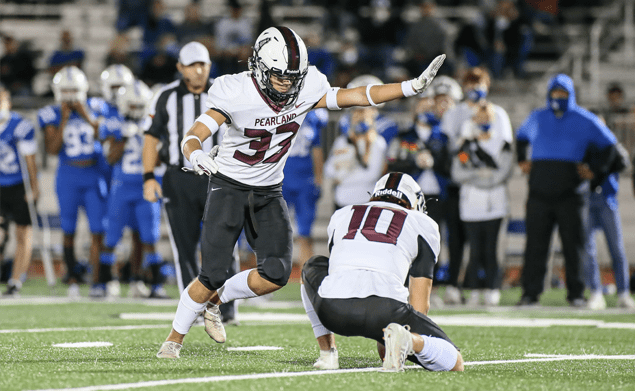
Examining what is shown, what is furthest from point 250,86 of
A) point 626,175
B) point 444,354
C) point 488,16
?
point 488,16

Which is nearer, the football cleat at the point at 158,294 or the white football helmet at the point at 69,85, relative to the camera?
the football cleat at the point at 158,294

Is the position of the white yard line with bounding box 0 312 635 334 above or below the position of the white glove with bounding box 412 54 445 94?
below

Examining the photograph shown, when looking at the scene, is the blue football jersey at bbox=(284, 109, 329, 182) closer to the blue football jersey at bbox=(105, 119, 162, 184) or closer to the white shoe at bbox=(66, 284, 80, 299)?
the blue football jersey at bbox=(105, 119, 162, 184)

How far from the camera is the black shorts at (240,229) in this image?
5.32m

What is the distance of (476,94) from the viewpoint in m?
9.38

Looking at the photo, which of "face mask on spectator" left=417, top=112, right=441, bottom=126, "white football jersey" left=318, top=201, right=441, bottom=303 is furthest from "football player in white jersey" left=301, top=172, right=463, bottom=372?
"face mask on spectator" left=417, top=112, right=441, bottom=126

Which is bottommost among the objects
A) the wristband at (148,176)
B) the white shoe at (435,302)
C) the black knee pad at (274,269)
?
the white shoe at (435,302)

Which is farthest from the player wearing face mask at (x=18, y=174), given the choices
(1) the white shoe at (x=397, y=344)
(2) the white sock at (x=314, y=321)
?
(1) the white shoe at (x=397, y=344)

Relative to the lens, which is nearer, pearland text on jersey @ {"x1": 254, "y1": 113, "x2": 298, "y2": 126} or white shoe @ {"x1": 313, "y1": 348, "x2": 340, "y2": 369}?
white shoe @ {"x1": 313, "y1": 348, "x2": 340, "y2": 369}

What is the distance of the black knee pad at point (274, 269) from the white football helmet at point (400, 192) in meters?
0.65

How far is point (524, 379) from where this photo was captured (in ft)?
15.2

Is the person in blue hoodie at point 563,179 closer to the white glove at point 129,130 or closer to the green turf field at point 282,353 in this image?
the green turf field at point 282,353

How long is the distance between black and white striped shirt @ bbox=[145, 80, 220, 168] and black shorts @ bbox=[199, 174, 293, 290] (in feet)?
5.89

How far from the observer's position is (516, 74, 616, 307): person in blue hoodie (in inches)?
360
